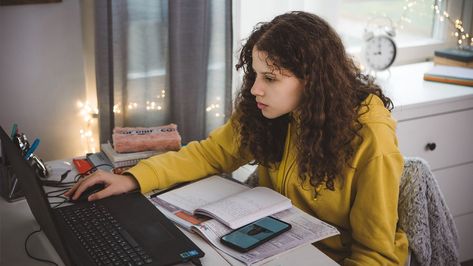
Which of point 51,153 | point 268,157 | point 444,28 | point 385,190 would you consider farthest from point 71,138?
point 444,28

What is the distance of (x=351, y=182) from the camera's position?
141cm

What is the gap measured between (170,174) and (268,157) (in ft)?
0.91

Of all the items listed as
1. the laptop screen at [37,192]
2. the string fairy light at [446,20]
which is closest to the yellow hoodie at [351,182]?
the laptop screen at [37,192]

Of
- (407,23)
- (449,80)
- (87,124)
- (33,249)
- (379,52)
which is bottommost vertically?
(33,249)

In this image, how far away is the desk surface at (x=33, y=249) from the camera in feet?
3.96

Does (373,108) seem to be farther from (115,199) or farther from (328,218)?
(115,199)

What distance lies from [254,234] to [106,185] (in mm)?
453

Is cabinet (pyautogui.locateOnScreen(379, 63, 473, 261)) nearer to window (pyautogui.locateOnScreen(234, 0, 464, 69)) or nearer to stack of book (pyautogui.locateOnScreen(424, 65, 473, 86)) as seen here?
stack of book (pyautogui.locateOnScreen(424, 65, 473, 86))

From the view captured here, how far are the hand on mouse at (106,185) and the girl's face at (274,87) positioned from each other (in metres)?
0.42

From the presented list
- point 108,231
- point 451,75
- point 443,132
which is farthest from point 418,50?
point 108,231

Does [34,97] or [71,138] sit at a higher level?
[34,97]

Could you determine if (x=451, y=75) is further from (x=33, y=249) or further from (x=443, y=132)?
(x=33, y=249)

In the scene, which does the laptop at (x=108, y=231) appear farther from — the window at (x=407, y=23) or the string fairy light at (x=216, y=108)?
the window at (x=407, y=23)

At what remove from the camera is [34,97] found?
1.94 metres
